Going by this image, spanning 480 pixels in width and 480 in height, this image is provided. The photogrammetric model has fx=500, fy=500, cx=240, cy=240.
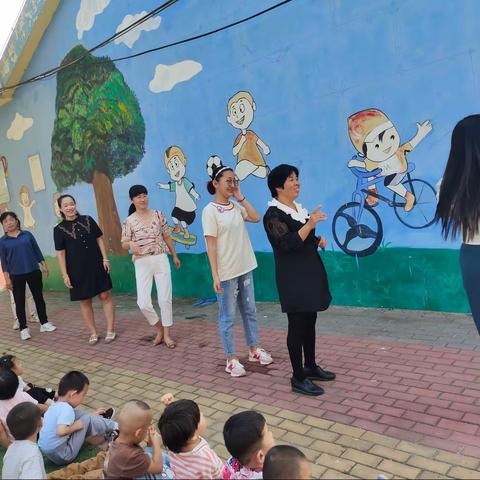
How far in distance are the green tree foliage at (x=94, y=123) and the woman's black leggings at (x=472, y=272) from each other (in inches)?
233

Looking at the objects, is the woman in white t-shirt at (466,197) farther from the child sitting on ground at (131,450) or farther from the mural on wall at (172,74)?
the mural on wall at (172,74)

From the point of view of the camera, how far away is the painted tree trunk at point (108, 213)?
862 cm

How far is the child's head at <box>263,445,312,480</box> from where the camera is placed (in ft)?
6.44

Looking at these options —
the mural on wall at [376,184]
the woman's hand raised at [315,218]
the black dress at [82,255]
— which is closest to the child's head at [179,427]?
the woman's hand raised at [315,218]

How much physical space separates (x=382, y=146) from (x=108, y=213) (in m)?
5.24

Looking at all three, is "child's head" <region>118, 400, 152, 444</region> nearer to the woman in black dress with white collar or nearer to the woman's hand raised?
the woman in black dress with white collar

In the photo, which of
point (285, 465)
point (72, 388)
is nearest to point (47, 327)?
point (72, 388)

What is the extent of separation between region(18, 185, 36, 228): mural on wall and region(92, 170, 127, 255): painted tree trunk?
8.47 feet

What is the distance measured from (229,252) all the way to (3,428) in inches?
82.7

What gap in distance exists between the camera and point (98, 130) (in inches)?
335

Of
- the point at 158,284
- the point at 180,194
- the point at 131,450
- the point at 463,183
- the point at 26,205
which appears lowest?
the point at 131,450

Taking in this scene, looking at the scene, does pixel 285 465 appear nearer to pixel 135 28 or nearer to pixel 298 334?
pixel 298 334

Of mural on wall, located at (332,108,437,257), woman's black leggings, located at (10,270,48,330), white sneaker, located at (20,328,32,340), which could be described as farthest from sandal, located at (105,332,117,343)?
mural on wall, located at (332,108,437,257)

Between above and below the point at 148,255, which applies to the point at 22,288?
below
